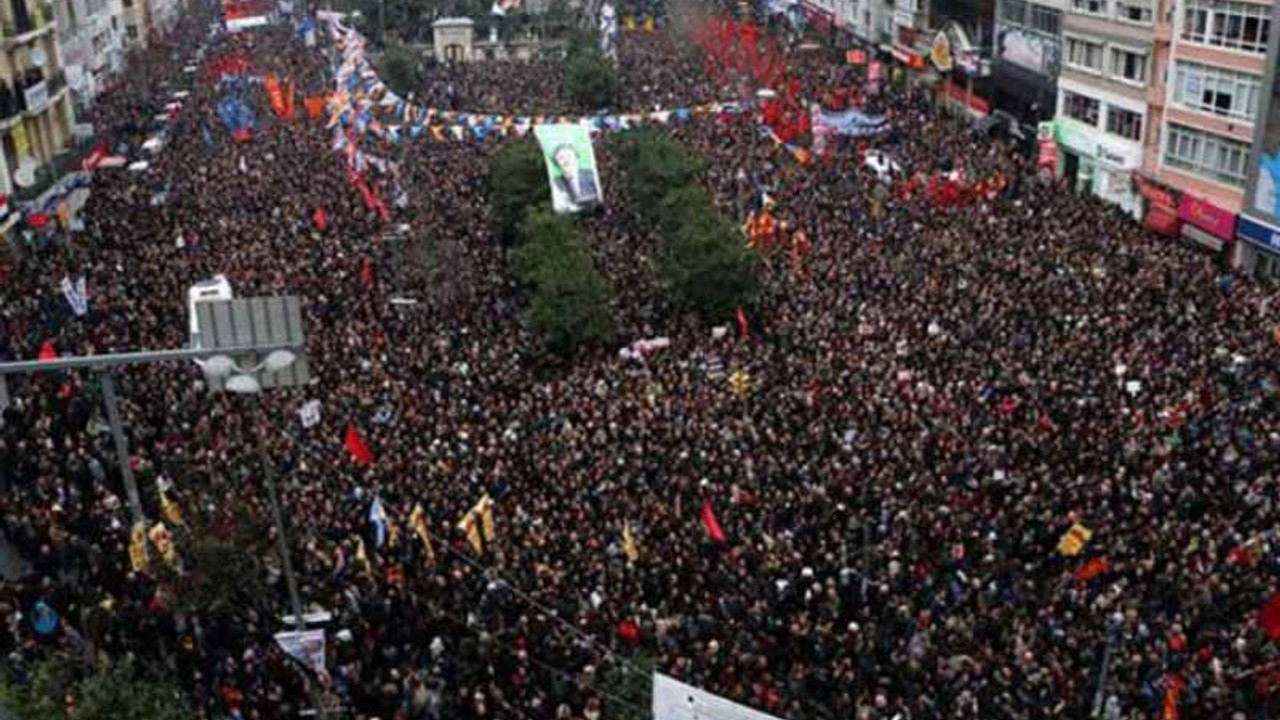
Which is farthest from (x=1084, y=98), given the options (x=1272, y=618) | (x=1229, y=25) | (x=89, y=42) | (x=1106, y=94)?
(x=89, y=42)

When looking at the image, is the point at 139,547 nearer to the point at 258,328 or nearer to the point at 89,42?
the point at 258,328

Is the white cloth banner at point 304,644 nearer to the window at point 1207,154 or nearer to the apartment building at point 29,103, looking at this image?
the apartment building at point 29,103

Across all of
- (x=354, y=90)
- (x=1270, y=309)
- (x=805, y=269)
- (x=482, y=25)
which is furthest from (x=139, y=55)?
(x=1270, y=309)

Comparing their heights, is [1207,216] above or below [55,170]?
below

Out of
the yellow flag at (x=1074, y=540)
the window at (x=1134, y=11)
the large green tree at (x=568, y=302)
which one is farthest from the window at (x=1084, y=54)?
the yellow flag at (x=1074, y=540)

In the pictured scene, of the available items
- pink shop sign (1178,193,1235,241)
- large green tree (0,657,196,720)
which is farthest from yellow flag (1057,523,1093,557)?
pink shop sign (1178,193,1235,241)

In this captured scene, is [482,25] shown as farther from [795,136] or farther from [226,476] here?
[226,476]
